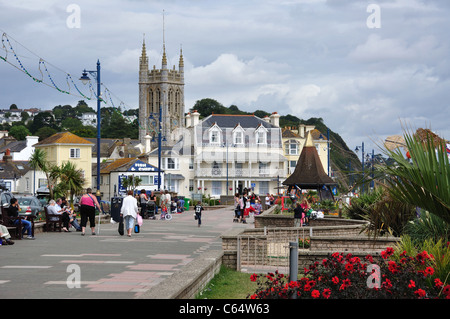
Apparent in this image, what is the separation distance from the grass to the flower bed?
2141 millimetres

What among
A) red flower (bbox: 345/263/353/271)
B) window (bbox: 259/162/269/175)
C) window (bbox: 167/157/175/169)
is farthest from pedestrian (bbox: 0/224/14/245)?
window (bbox: 259/162/269/175)

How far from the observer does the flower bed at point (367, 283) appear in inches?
304

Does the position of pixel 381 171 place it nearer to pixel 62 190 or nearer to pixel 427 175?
pixel 427 175

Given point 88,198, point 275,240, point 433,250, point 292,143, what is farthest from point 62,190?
point 292,143

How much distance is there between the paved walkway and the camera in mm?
10281

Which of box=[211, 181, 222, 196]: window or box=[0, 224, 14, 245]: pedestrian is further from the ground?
box=[211, 181, 222, 196]: window

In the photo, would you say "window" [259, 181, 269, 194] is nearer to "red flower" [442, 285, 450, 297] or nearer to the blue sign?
the blue sign

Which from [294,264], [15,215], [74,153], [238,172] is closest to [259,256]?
[294,264]

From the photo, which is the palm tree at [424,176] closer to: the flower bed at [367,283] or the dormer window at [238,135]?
the flower bed at [367,283]

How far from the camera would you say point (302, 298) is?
305 inches

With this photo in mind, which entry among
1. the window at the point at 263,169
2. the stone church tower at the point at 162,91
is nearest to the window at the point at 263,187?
the window at the point at 263,169

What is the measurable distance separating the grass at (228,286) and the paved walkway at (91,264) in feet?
2.80

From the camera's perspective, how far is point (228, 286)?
1157 centimetres
